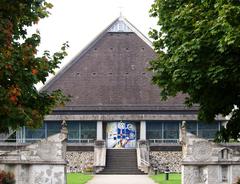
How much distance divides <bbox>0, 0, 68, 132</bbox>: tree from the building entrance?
3687cm

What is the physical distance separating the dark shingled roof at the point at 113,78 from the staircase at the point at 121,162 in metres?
7.32

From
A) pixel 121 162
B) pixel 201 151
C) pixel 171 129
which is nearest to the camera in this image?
pixel 201 151

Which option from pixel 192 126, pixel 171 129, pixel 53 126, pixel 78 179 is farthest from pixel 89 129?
pixel 78 179

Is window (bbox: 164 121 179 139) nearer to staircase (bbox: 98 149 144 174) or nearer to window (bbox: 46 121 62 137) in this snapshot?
staircase (bbox: 98 149 144 174)

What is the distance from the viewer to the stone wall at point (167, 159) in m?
46.2

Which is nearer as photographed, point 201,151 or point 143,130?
point 201,151

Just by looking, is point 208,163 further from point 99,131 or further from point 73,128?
point 73,128

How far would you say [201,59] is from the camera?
1747 centimetres

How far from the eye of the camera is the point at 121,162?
146 ft

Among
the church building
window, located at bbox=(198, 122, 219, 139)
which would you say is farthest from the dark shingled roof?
window, located at bbox=(198, 122, 219, 139)

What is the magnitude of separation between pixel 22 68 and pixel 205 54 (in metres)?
6.12

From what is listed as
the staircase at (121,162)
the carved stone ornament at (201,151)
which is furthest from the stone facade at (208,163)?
the staircase at (121,162)

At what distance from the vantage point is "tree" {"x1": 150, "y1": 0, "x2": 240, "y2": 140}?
51.2 ft

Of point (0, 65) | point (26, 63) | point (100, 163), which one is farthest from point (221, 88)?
point (100, 163)
